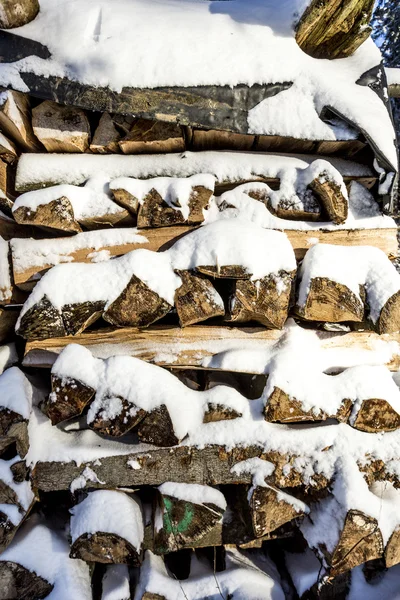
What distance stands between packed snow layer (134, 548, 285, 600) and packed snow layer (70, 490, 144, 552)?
0.20 metres

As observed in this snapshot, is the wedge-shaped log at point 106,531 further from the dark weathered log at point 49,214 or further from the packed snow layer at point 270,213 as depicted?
the packed snow layer at point 270,213

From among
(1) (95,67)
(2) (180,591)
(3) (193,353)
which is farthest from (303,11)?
(2) (180,591)

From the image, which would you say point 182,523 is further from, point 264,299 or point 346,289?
point 346,289

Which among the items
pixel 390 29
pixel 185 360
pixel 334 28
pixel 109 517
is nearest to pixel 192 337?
pixel 185 360

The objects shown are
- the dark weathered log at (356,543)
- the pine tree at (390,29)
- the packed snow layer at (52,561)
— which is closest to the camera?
the dark weathered log at (356,543)

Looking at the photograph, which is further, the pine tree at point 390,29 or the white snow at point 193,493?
the pine tree at point 390,29

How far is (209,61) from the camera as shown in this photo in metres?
1.45

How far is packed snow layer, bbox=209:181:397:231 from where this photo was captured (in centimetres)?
154

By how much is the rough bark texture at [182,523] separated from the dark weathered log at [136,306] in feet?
2.31

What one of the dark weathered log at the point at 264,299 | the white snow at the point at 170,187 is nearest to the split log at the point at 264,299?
the dark weathered log at the point at 264,299

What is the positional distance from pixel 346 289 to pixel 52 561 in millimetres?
1582

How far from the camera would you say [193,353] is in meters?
1.51

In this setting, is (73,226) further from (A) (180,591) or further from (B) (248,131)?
(A) (180,591)

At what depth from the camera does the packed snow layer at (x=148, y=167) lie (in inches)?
61.1
